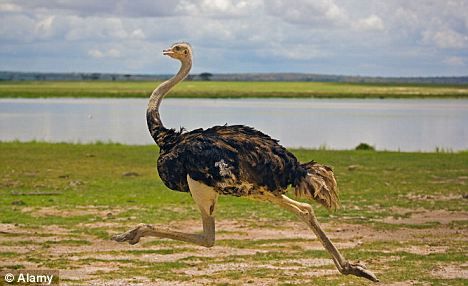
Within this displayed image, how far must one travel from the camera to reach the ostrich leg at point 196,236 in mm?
7836

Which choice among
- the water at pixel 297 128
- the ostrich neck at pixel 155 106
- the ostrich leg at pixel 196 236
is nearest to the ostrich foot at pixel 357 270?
the ostrich leg at pixel 196 236

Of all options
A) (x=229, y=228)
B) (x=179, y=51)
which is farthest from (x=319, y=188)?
(x=229, y=228)

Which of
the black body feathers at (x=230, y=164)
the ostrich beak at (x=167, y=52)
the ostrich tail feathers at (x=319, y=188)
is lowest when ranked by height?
the ostrich tail feathers at (x=319, y=188)

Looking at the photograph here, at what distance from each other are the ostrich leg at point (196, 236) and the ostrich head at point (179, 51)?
56.8 inches

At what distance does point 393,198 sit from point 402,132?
28.8 m

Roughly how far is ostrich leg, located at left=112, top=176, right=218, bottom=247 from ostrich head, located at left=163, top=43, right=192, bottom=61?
1443 mm

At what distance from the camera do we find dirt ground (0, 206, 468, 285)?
9.83 m

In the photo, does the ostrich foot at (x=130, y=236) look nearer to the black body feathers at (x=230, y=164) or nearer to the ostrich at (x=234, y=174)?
the ostrich at (x=234, y=174)

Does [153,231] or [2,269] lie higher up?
[153,231]

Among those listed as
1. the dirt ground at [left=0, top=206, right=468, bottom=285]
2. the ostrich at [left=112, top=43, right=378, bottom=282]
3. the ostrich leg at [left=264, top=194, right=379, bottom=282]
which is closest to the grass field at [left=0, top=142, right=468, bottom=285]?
the dirt ground at [left=0, top=206, right=468, bottom=285]

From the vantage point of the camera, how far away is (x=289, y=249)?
11.8 m

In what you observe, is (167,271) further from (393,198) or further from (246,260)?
(393,198)

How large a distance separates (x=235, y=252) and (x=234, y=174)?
3.93 metres

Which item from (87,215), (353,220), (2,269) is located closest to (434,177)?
(353,220)
